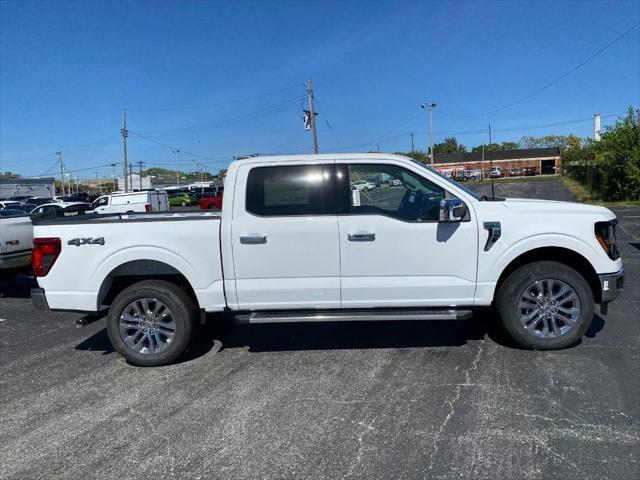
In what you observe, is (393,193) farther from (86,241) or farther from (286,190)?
(86,241)

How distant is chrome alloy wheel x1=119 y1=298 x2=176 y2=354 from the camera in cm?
Result: 513

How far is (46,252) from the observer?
201 inches

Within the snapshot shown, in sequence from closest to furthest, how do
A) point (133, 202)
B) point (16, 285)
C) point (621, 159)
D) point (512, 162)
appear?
point (16, 285)
point (621, 159)
point (133, 202)
point (512, 162)

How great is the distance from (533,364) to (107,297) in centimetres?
424

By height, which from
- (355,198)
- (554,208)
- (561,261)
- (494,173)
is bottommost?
(561,261)

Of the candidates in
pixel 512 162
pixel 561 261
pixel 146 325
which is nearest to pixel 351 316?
pixel 146 325

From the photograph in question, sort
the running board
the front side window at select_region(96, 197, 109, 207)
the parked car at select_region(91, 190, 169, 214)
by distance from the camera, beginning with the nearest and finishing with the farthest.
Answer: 1. the running board
2. the parked car at select_region(91, 190, 169, 214)
3. the front side window at select_region(96, 197, 109, 207)

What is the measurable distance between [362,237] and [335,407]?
1.59m

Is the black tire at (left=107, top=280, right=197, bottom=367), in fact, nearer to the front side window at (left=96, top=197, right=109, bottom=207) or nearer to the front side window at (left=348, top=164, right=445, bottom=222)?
the front side window at (left=348, top=164, right=445, bottom=222)

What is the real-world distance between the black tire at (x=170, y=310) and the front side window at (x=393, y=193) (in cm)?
191

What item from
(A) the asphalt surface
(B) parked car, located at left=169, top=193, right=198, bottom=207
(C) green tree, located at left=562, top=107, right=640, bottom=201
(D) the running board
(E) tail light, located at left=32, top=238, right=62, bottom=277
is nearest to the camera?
(A) the asphalt surface

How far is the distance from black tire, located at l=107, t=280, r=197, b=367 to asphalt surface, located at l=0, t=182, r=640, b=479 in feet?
0.45

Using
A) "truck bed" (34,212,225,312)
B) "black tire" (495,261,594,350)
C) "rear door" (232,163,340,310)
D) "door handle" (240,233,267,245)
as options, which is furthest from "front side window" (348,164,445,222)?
"truck bed" (34,212,225,312)

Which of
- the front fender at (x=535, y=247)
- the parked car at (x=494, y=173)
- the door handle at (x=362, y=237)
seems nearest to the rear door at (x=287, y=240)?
the door handle at (x=362, y=237)
